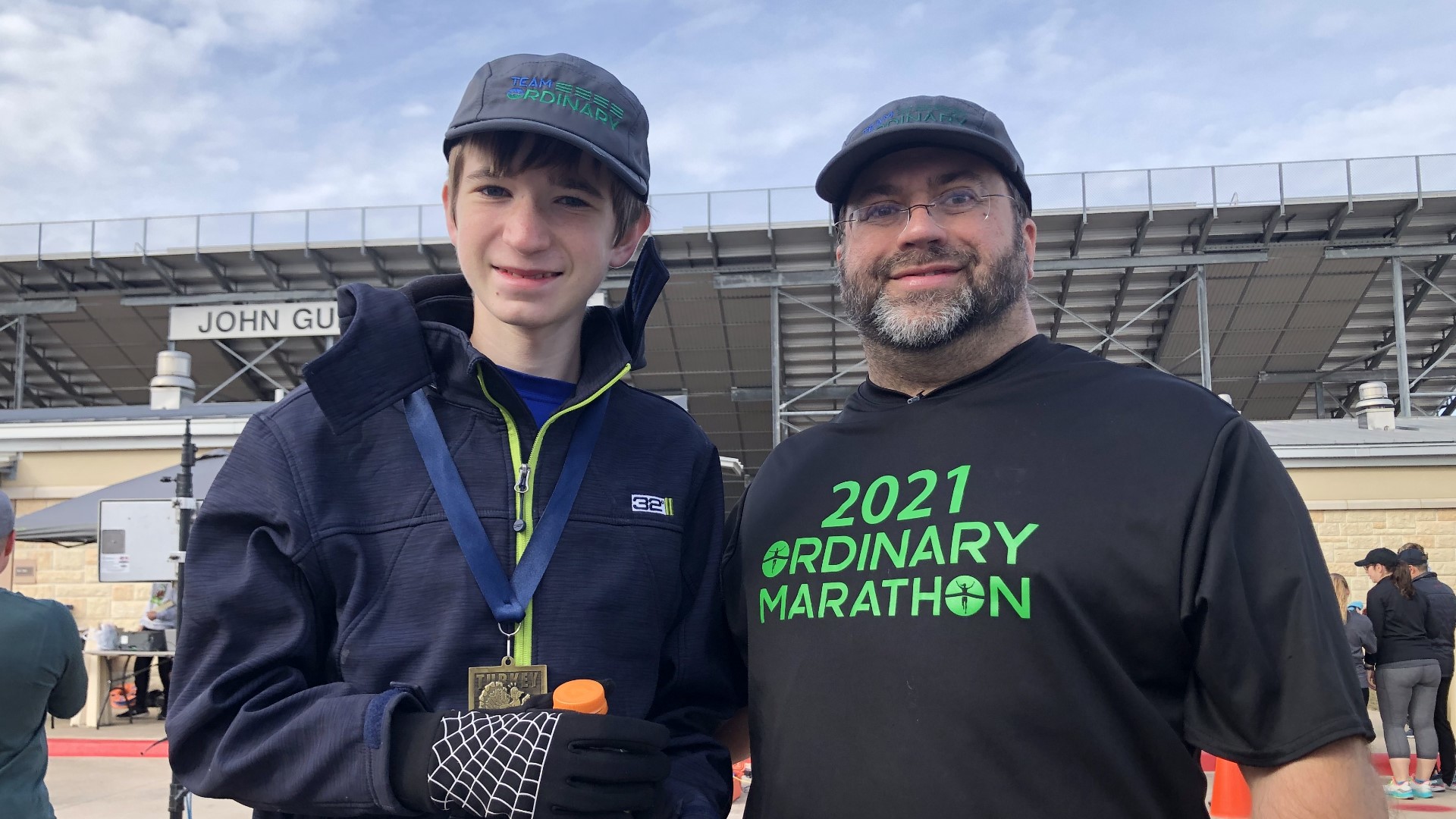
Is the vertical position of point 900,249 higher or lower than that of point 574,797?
higher

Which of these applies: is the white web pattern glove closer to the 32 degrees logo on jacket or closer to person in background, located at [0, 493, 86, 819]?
the 32 degrees logo on jacket

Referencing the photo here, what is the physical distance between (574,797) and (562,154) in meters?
1.19

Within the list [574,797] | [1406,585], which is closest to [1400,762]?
[1406,585]

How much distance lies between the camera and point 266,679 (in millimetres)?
1750

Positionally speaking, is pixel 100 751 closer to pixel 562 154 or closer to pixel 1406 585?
pixel 562 154

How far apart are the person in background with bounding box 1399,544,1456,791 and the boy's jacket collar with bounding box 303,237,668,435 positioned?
9.05 metres

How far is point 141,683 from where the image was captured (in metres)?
13.0

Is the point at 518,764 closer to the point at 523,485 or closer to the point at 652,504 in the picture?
the point at 523,485

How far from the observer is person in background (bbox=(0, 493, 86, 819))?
141 inches

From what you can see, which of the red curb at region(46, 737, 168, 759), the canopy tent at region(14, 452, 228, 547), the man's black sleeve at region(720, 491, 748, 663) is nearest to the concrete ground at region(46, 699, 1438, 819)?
the red curb at region(46, 737, 168, 759)

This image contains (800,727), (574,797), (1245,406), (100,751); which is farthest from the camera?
(1245,406)

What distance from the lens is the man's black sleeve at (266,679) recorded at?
169cm

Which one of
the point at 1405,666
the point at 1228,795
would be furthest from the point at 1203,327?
the point at 1228,795

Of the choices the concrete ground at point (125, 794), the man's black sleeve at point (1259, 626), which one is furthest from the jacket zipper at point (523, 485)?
the concrete ground at point (125, 794)
